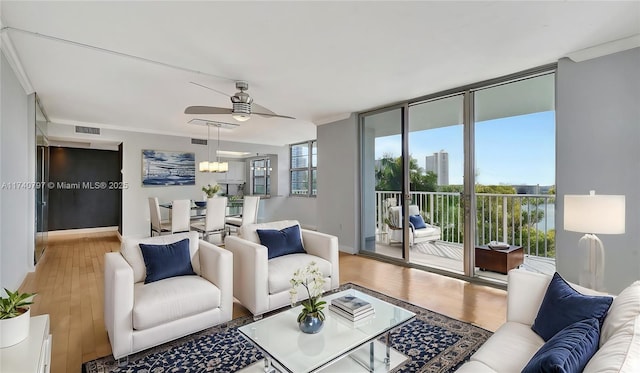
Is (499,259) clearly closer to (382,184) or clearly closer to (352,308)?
(382,184)

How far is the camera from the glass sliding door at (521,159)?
12.3 ft

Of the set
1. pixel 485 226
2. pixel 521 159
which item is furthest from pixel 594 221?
pixel 485 226

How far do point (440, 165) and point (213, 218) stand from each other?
4.11 metres

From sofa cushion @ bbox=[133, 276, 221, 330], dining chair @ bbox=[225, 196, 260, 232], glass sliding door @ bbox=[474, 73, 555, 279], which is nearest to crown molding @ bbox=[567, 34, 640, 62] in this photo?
glass sliding door @ bbox=[474, 73, 555, 279]

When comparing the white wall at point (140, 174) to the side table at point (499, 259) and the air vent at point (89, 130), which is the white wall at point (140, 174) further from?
the side table at point (499, 259)

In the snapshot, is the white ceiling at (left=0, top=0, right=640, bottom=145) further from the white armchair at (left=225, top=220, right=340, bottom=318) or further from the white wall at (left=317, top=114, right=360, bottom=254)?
the white armchair at (left=225, top=220, right=340, bottom=318)

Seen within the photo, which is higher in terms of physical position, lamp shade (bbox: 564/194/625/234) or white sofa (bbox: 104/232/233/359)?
lamp shade (bbox: 564/194/625/234)

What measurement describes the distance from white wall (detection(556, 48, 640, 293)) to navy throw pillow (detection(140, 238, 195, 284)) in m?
3.54

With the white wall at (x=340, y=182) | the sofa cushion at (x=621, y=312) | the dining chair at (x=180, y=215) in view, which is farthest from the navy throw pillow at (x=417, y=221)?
the dining chair at (x=180, y=215)

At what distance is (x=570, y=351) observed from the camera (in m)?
1.05

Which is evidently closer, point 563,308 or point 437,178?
point 563,308

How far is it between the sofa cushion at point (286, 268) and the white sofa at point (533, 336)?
1.74 meters

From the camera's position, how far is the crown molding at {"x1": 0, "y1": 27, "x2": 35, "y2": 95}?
2571 mm

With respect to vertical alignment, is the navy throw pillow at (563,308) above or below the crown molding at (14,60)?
below
